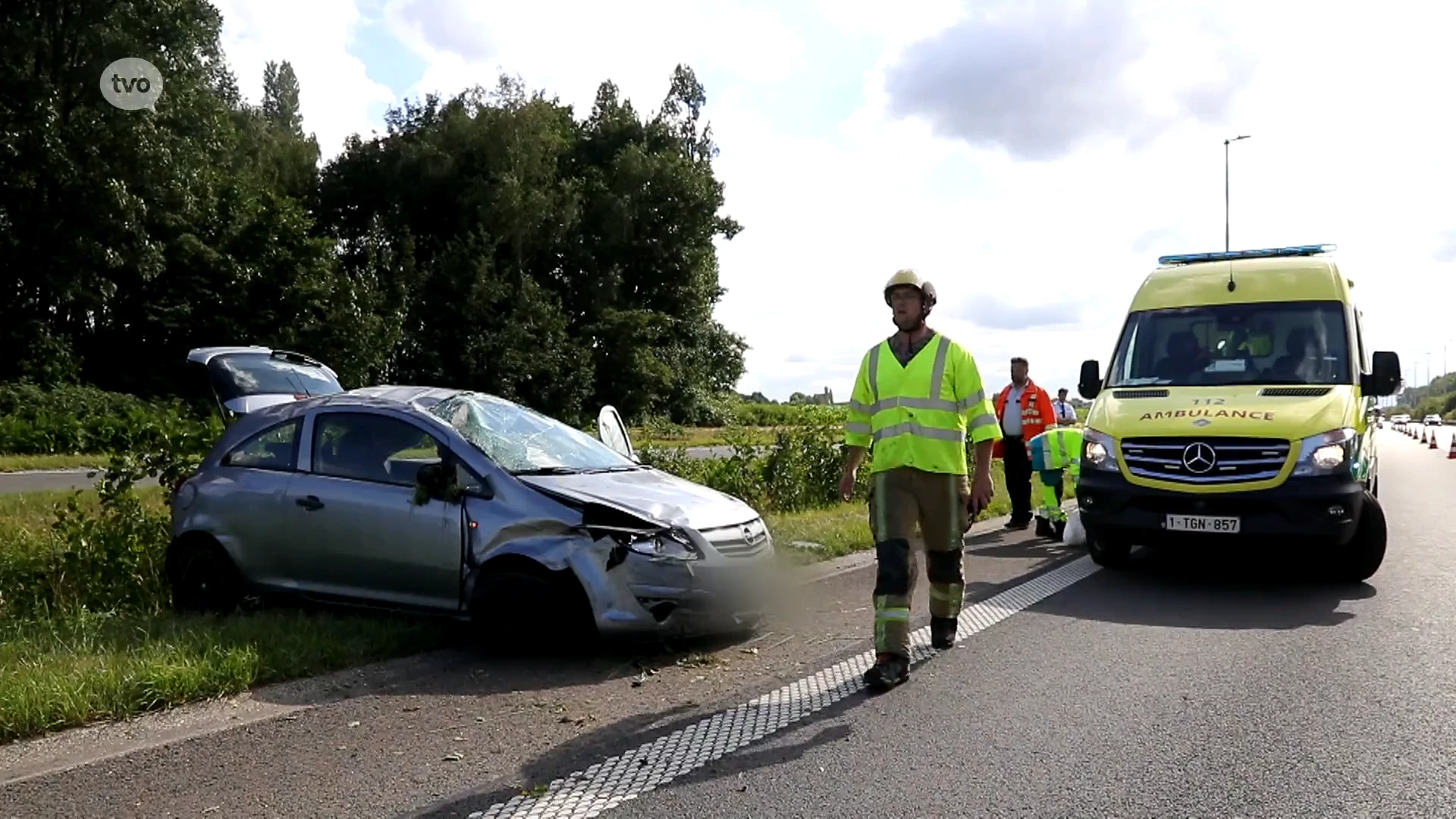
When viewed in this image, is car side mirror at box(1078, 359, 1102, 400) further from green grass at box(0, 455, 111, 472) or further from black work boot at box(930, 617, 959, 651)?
green grass at box(0, 455, 111, 472)

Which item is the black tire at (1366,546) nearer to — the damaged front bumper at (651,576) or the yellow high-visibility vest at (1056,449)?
the yellow high-visibility vest at (1056,449)

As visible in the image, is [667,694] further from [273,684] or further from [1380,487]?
[1380,487]

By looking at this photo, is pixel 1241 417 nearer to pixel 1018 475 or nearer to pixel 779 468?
pixel 1018 475

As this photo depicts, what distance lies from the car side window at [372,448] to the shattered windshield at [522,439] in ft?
0.75

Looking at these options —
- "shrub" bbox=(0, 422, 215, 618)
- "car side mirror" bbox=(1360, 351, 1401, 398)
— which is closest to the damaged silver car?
"shrub" bbox=(0, 422, 215, 618)

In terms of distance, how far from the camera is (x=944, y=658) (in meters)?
6.29

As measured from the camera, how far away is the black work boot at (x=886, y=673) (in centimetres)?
561

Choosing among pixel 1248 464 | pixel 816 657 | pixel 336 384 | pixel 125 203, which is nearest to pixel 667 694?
pixel 816 657

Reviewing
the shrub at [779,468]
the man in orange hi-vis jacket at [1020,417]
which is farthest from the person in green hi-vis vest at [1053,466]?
the shrub at [779,468]

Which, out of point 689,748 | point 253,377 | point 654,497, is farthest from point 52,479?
point 689,748

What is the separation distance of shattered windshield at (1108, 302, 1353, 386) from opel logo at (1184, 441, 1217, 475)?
1112 millimetres

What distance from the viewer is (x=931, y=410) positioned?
5.91 metres

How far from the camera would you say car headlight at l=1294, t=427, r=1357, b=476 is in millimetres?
8008

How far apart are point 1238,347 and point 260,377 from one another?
9.04 metres
